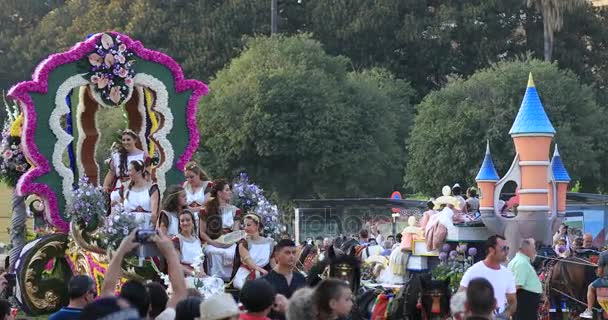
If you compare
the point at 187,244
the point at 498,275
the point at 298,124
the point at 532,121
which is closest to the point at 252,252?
the point at 187,244

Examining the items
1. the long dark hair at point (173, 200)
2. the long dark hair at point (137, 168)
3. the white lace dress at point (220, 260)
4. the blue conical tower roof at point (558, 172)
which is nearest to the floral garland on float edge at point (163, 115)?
the long dark hair at point (137, 168)

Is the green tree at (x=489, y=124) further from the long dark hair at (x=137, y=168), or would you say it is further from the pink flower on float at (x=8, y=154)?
the long dark hair at (x=137, y=168)

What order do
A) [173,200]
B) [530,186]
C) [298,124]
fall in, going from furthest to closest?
1. [298,124]
2. [530,186]
3. [173,200]

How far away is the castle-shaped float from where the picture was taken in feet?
74.8

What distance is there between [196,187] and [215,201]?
1.72 feet

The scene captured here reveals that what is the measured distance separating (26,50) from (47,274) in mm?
46228

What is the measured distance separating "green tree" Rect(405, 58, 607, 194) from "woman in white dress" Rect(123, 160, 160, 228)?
30813 mm

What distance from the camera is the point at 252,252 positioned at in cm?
1452

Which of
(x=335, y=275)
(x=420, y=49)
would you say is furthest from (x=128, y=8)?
(x=335, y=275)

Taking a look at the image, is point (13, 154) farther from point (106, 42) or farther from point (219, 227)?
point (219, 227)

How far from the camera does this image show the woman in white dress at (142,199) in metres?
15.4

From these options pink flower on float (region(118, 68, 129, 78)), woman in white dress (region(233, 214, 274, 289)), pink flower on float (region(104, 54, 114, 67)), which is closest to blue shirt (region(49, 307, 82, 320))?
woman in white dress (region(233, 214, 274, 289))

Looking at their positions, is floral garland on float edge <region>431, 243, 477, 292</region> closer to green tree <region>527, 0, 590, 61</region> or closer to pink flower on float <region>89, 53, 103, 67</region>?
pink flower on float <region>89, 53, 103, 67</region>

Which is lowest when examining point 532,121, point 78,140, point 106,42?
point 78,140
